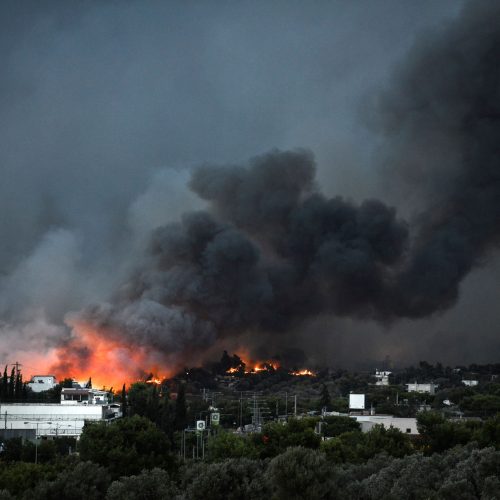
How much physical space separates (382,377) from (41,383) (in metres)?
52.1

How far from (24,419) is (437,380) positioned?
64.1m

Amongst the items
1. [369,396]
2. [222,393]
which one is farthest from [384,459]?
[222,393]

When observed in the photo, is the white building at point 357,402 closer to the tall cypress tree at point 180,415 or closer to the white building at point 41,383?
the tall cypress tree at point 180,415

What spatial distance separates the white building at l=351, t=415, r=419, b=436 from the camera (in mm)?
48875

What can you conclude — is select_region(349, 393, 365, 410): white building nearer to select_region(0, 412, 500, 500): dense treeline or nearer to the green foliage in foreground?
select_region(0, 412, 500, 500): dense treeline

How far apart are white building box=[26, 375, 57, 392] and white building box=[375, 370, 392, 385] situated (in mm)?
45129

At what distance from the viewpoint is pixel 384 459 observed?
27609 millimetres

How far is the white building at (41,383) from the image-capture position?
74125 millimetres

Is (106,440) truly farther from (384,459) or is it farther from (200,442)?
(200,442)

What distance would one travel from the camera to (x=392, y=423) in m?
50.5

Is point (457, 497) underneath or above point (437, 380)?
underneath

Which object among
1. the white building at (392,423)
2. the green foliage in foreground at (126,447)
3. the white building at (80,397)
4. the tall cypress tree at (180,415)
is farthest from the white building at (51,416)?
the green foliage in foreground at (126,447)

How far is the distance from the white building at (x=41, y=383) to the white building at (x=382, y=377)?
148 ft

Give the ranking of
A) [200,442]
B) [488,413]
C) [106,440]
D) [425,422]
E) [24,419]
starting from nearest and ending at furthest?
1. [106,440]
2. [425,422]
3. [200,442]
4. [24,419]
5. [488,413]
